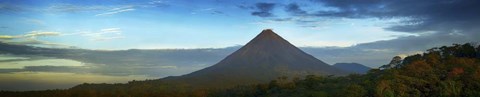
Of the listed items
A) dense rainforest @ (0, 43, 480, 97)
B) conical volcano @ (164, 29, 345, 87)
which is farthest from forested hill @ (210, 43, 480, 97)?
conical volcano @ (164, 29, 345, 87)

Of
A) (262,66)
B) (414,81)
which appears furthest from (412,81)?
(262,66)

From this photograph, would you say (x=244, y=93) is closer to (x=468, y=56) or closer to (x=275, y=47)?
(x=468, y=56)

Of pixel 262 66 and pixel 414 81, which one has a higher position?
pixel 262 66

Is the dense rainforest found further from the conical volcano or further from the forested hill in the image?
the conical volcano

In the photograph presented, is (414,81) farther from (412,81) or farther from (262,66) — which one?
(262,66)

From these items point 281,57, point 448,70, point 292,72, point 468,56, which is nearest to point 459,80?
point 448,70

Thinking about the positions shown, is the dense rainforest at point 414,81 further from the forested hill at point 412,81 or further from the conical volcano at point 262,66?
the conical volcano at point 262,66
